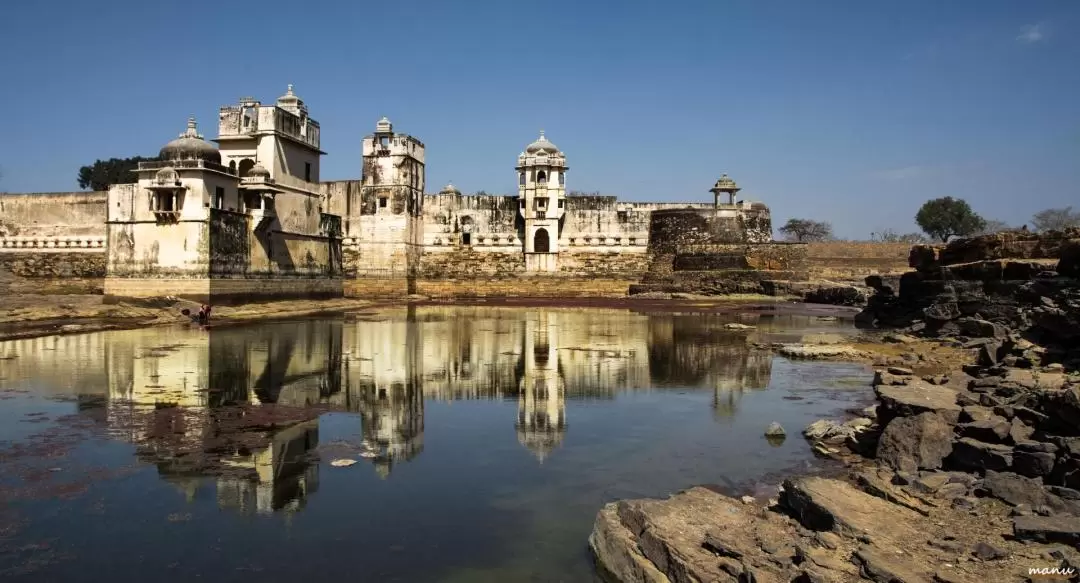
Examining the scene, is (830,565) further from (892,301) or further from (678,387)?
(892,301)

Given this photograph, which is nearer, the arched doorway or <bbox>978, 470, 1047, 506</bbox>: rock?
<bbox>978, 470, 1047, 506</bbox>: rock

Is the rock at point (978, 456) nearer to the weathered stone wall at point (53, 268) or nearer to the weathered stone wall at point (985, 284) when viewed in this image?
the weathered stone wall at point (985, 284)

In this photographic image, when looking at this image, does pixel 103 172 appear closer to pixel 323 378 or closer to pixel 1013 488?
pixel 323 378

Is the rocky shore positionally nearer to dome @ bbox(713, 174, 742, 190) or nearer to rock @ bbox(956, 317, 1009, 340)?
rock @ bbox(956, 317, 1009, 340)

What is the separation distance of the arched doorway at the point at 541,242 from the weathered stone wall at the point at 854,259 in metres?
15.9

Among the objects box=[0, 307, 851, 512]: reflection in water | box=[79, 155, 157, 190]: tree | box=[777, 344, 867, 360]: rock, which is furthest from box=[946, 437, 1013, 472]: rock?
box=[79, 155, 157, 190]: tree

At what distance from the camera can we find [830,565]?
412 cm

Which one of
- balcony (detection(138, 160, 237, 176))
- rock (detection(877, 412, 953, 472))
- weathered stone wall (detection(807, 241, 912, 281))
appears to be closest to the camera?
rock (detection(877, 412, 953, 472))

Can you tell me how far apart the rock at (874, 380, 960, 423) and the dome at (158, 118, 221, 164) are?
73.9 ft

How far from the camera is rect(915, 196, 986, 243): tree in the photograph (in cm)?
5928

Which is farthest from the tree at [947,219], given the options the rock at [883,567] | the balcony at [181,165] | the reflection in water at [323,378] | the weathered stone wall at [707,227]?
the rock at [883,567]

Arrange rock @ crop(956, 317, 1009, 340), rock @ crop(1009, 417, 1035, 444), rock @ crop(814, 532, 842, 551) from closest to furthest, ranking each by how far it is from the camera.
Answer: rock @ crop(814, 532, 842, 551), rock @ crop(1009, 417, 1035, 444), rock @ crop(956, 317, 1009, 340)

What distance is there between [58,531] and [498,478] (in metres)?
3.43

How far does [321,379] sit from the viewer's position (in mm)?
11930
